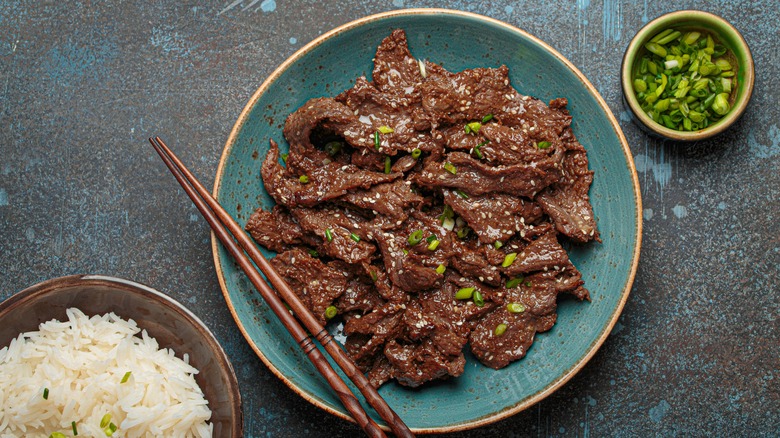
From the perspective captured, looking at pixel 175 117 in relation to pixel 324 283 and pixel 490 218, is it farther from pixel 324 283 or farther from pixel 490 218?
pixel 490 218

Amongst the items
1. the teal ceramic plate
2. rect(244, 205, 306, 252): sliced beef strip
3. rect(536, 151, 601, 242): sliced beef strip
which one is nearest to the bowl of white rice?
the teal ceramic plate

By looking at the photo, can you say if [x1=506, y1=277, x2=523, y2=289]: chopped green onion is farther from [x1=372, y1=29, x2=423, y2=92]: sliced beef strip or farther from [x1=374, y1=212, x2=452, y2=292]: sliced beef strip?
[x1=372, y1=29, x2=423, y2=92]: sliced beef strip

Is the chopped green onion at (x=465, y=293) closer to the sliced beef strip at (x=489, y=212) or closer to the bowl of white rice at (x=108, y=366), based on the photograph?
the sliced beef strip at (x=489, y=212)

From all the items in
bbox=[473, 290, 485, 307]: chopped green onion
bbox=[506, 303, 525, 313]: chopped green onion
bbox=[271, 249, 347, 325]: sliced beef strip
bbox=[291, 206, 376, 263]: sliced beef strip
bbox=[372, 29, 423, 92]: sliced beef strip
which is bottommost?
bbox=[506, 303, 525, 313]: chopped green onion

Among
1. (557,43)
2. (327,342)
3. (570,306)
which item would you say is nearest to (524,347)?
(570,306)

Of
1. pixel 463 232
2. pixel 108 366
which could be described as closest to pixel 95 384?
pixel 108 366

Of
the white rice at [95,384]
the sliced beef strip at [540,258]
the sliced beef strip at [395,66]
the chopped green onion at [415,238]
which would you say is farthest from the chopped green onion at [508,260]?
the white rice at [95,384]
